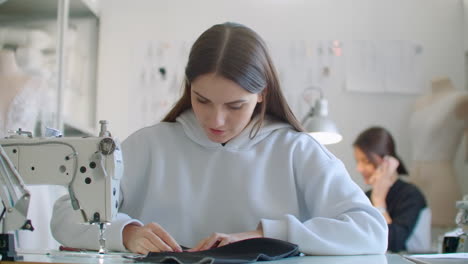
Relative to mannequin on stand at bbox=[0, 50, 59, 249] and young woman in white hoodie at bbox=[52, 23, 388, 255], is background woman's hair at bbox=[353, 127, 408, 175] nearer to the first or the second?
mannequin on stand at bbox=[0, 50, 59, 249]

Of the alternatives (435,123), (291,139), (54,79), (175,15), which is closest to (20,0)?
(54,79)

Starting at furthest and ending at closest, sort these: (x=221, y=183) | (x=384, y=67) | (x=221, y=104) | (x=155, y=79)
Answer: (x=155, y=79)
(x=384, y=67)
(x=221, y=183)
(x=221, y=104)

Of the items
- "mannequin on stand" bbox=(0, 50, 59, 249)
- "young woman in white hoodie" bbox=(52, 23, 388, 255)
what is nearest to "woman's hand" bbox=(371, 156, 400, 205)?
"mannequin on stand" bbox=(0, 50, 59, 249)

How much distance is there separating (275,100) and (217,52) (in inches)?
8.8

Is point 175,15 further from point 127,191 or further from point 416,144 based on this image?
point 127,191

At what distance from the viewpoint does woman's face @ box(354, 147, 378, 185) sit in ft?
11.9

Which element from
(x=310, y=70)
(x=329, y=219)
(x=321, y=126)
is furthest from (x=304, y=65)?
(x=329, y=219)

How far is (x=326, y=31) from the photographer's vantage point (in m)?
3.95

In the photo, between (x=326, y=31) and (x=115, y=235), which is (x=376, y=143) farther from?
(x=115, y=235)

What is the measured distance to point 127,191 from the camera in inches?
61.5

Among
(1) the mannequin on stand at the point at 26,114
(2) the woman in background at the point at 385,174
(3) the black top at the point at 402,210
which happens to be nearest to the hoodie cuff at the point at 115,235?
(1) the mannequin on stand at the point at 26,114

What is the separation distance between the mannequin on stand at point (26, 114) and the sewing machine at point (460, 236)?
129 centimetres

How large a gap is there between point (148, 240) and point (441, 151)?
2617 millimetres

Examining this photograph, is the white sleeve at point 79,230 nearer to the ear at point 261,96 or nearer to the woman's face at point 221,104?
the woman's face at point 221,104
